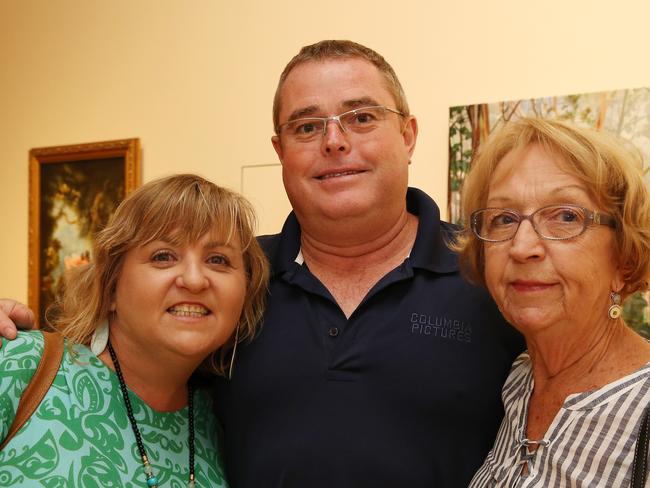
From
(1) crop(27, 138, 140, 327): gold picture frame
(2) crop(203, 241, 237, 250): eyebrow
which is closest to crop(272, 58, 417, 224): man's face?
(2) crop(203, 241, 237, 250): eyebrow

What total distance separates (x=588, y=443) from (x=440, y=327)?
53 centimetres

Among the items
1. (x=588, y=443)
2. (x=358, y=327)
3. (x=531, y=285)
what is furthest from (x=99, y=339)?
(x=588, y=443)

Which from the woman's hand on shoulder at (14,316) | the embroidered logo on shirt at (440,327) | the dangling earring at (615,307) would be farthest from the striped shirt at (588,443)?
the woman's hand on shoulder at (14,316)

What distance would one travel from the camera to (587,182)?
1.30 m

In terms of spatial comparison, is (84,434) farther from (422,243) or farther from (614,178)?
(614,178)

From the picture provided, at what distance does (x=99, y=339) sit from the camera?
1637 mm

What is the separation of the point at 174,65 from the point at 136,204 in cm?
191

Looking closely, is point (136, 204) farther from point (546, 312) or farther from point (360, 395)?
point (546, 312)

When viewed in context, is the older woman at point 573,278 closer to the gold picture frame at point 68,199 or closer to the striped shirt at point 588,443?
the striped shirt at point 588,443

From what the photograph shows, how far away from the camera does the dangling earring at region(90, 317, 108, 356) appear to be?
5.33 feet

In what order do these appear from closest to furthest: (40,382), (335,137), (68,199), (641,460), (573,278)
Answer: (641,460) < (573,278) < (40,382) < (335,137) < (68,199)

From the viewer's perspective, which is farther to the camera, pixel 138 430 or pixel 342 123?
pixel 342 123

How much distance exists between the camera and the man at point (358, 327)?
1618mm

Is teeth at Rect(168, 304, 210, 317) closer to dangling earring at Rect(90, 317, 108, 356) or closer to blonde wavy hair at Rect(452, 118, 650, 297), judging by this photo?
dangling earring at Rect(90, 317, 108, 356)
